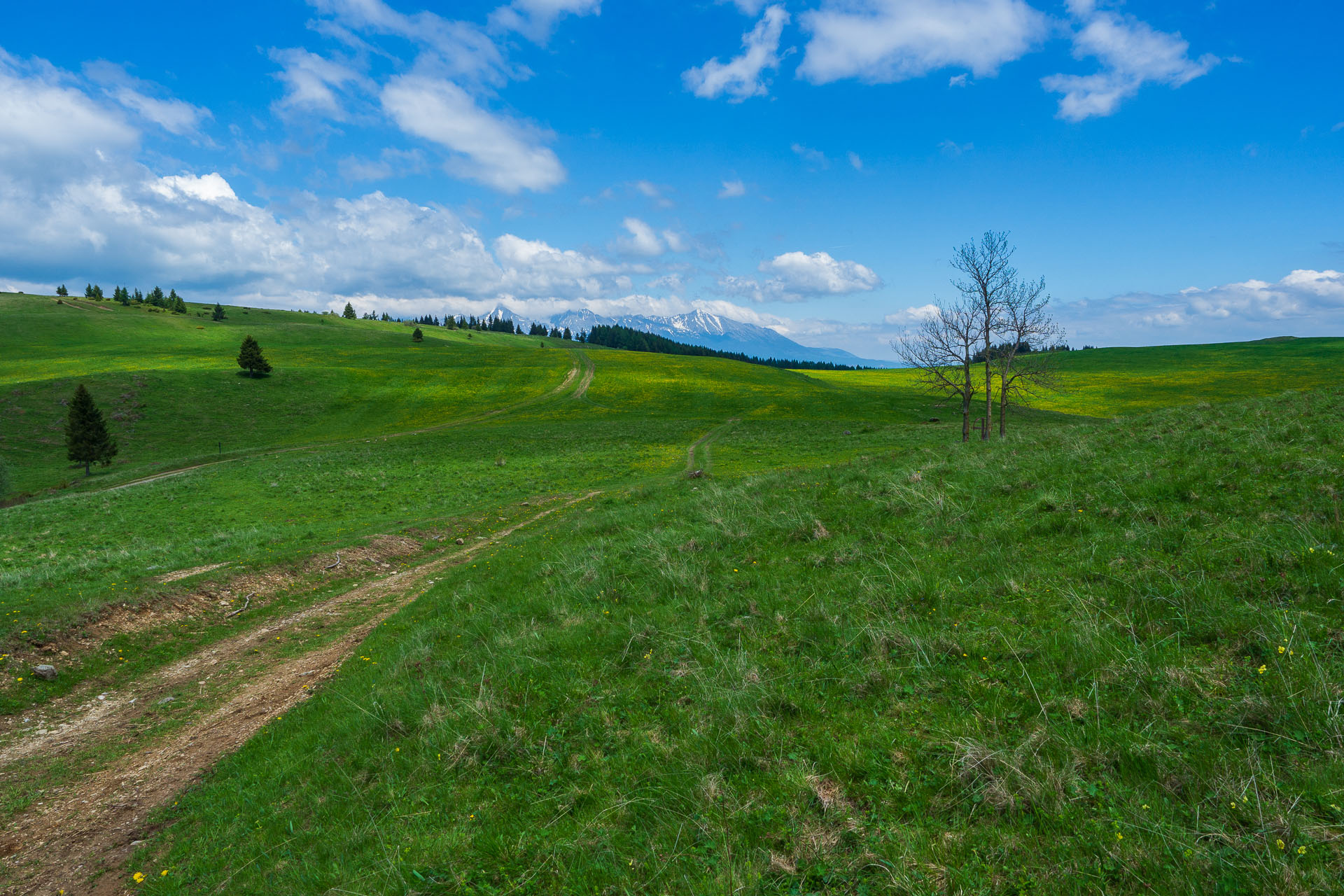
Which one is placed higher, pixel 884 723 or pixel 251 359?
pixel 251 359

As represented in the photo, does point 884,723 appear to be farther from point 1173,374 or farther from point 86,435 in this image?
point 1173,374

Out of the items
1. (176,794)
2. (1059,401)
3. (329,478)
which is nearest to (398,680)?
(176,794)

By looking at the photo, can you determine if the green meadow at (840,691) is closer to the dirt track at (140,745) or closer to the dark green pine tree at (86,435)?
the dirt track at (140,745)

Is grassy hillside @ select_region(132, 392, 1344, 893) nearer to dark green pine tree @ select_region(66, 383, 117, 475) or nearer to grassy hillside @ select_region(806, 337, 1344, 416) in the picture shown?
dark green pine tree @ select_region(66, 383, 117, 475)

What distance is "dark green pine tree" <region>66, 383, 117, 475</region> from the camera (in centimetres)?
5234

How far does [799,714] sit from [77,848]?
8569 mm

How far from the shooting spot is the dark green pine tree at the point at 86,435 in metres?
52.3

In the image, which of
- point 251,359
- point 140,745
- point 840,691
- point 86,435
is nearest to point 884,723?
point 840,691

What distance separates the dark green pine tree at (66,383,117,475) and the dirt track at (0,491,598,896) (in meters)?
58.6

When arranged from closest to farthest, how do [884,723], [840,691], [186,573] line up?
[884,723], [840,691], [186,573]

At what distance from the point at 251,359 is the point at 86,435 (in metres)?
30.5

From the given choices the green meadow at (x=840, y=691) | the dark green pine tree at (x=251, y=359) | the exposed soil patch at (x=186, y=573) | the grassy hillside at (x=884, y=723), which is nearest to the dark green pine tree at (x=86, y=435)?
the dark green pine tree at (x=251, y=359)

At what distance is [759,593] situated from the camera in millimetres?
8305

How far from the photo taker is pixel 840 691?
5.73 m
